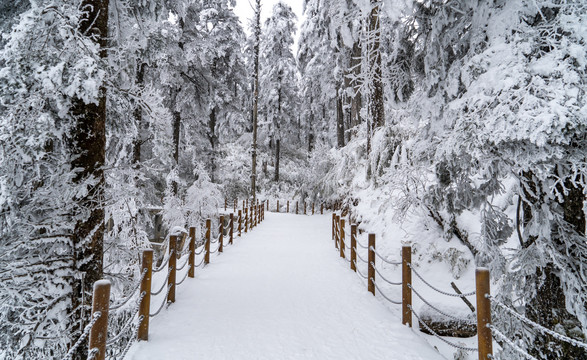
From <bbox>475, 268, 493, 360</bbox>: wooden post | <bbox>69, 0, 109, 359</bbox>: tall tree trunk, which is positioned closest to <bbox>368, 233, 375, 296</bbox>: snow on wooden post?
<bbox>475, 268, 493, 360</bbox>: wooden post

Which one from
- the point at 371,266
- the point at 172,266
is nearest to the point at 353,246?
the point at 371,266

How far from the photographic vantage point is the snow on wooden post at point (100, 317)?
2801mm

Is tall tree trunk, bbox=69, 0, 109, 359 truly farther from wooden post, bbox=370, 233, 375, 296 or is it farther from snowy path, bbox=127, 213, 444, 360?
wooden post, bbox=370, 233, 375, 296

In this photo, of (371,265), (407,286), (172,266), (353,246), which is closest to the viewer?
(407,286)

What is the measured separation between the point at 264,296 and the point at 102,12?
508cm

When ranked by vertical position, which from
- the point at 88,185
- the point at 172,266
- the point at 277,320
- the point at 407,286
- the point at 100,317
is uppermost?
the point at 88,185

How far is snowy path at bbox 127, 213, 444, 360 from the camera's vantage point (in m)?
4.01

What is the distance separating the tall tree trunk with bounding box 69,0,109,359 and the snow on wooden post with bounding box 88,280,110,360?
1.65m

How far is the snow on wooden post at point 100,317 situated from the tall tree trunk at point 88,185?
5.40 feet

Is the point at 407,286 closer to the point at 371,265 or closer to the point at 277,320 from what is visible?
the point at 371,265

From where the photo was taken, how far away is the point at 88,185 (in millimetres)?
4488

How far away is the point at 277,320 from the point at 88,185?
325 centimetres

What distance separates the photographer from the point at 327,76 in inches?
982

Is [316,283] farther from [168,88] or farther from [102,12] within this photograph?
[168,88]
